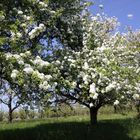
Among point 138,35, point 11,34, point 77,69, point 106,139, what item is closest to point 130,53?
point 106,139

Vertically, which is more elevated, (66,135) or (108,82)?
(108,82)

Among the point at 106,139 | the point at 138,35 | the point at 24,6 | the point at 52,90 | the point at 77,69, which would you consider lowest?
the point at 106,139

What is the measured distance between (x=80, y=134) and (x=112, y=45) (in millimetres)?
5508

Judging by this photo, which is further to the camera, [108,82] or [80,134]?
[80,134]

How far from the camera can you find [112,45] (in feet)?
82.7

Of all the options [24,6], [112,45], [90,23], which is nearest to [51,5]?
[24,6]

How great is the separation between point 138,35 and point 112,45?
100ft

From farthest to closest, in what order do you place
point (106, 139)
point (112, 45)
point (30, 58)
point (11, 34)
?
point (112, 45) → point (106, 139) → point (11, 34) → point (30, 58)

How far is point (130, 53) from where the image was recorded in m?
25.6

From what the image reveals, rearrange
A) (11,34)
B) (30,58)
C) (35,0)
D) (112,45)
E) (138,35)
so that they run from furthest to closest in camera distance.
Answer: (138,35), (112,45), (35,0), (11,34), (30,58)

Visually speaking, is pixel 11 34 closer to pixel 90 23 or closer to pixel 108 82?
pixel 108 82

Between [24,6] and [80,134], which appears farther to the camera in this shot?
[80,134]

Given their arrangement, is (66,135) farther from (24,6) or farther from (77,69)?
(24,6)

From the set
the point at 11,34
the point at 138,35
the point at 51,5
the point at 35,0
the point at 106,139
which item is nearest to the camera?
the point at 11,34
